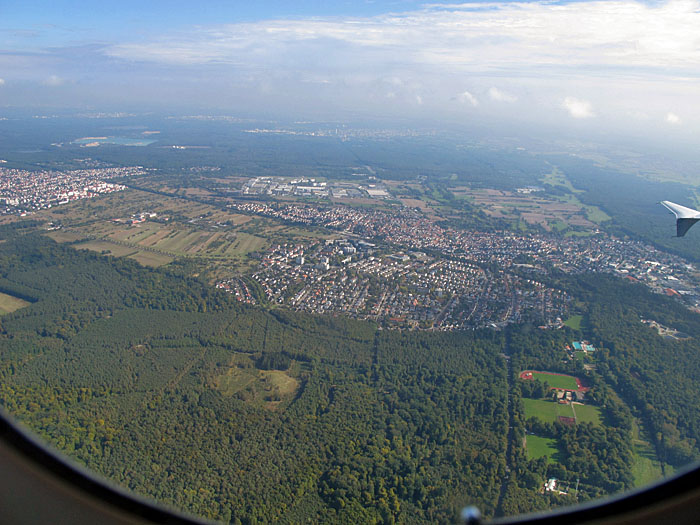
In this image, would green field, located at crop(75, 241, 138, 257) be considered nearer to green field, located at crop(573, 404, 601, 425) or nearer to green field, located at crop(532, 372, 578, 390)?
green field, located at crop(532, 372, 578, 390)

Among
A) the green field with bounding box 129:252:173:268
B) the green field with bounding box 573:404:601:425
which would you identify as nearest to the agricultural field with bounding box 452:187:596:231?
the green field with bounding box 573:404:601:425

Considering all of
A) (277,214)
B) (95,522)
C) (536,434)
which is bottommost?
(536,434)

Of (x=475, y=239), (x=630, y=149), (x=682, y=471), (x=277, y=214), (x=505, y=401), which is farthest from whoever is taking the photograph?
(x=630, y=149)

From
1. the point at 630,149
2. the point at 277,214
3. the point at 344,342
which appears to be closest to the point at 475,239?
the point at 277,214

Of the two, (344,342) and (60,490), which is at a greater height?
(60,490)

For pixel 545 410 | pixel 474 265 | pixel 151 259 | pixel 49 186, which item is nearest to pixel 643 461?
pixel 545 410

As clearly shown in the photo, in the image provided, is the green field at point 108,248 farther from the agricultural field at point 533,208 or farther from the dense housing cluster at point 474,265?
the agricultural field at point 533,208

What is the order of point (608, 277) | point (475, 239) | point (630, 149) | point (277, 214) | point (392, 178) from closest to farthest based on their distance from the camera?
point (608, 277)
point (475, 239)
point (277, 214)
point (392, 178)
point (630, 149)

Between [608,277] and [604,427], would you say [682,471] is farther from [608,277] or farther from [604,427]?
[608,277]
